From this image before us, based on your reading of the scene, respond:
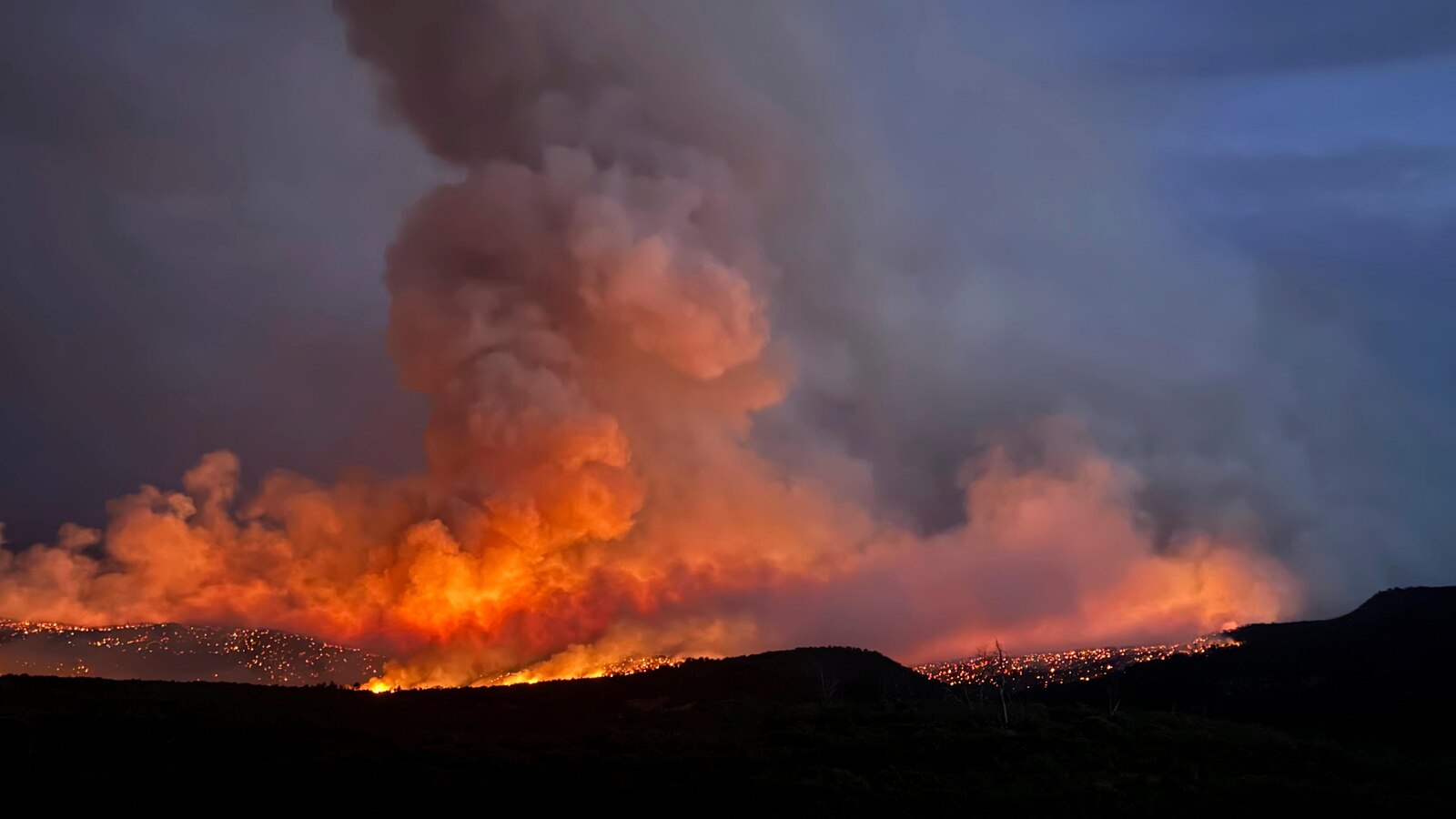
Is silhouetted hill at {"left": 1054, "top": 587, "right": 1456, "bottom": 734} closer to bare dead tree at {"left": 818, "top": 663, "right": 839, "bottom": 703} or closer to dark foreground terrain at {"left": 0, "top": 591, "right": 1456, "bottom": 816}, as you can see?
dark foreground terrain at {"left": 0, "top": 591, "right": 1456, "bottom": 816}

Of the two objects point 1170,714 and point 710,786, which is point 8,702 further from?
point 1170,714

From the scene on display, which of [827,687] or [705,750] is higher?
[827,687]

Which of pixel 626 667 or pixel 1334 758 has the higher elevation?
pixel 626 667

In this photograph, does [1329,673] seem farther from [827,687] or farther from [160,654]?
[160,654]

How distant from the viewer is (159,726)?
37625 mm

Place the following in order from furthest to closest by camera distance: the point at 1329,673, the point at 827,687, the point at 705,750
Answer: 1. the point at 1329,673
2. the point at 827,687
3. the point at 705,750

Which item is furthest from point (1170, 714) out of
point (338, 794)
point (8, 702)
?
point (8, 702)

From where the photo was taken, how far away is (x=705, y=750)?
39.7 metres

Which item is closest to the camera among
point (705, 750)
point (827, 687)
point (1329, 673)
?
point (705, 750)

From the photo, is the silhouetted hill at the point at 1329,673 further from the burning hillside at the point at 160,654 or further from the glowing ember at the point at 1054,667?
the burning hillside at the point at 160,654

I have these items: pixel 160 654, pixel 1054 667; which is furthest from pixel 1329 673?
pixel 160 654

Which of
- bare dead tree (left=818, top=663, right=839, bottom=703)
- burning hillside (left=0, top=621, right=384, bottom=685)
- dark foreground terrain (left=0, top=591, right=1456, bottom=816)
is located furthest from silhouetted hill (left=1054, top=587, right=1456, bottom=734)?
Answer: burning hillside (left=0, top=621, right=384, bottom=685)

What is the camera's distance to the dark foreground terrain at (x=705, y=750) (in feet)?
99.3

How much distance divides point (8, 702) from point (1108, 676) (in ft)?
267
